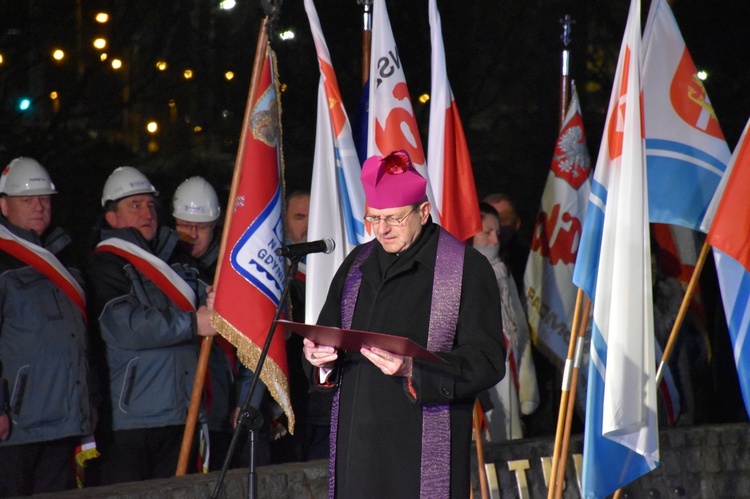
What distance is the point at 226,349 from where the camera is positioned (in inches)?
260

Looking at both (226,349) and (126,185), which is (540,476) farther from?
(126,185)

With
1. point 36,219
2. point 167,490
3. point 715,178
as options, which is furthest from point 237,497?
point 715,178

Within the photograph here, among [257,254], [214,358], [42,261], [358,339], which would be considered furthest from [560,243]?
Result: [358,339]

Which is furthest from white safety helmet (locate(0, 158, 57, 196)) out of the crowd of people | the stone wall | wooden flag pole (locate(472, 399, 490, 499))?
wooden flag pole (locate(472, 399, 490, 499))

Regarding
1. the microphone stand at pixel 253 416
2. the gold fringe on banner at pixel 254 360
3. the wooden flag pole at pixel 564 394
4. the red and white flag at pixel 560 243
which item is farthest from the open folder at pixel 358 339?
the red and white flag at pixel 560 243

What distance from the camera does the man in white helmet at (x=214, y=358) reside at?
6.43 meters

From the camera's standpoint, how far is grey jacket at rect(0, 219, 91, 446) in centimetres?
564

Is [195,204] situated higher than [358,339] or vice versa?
[195,204]

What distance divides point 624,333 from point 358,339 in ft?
6.52

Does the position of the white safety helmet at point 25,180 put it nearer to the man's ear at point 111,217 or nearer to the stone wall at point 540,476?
the man's ear at point 111,217

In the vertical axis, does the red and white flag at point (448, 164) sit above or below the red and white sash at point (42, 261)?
above

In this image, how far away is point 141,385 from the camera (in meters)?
5.98

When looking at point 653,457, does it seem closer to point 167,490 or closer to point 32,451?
point 167,490

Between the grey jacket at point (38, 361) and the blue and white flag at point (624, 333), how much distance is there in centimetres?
247
